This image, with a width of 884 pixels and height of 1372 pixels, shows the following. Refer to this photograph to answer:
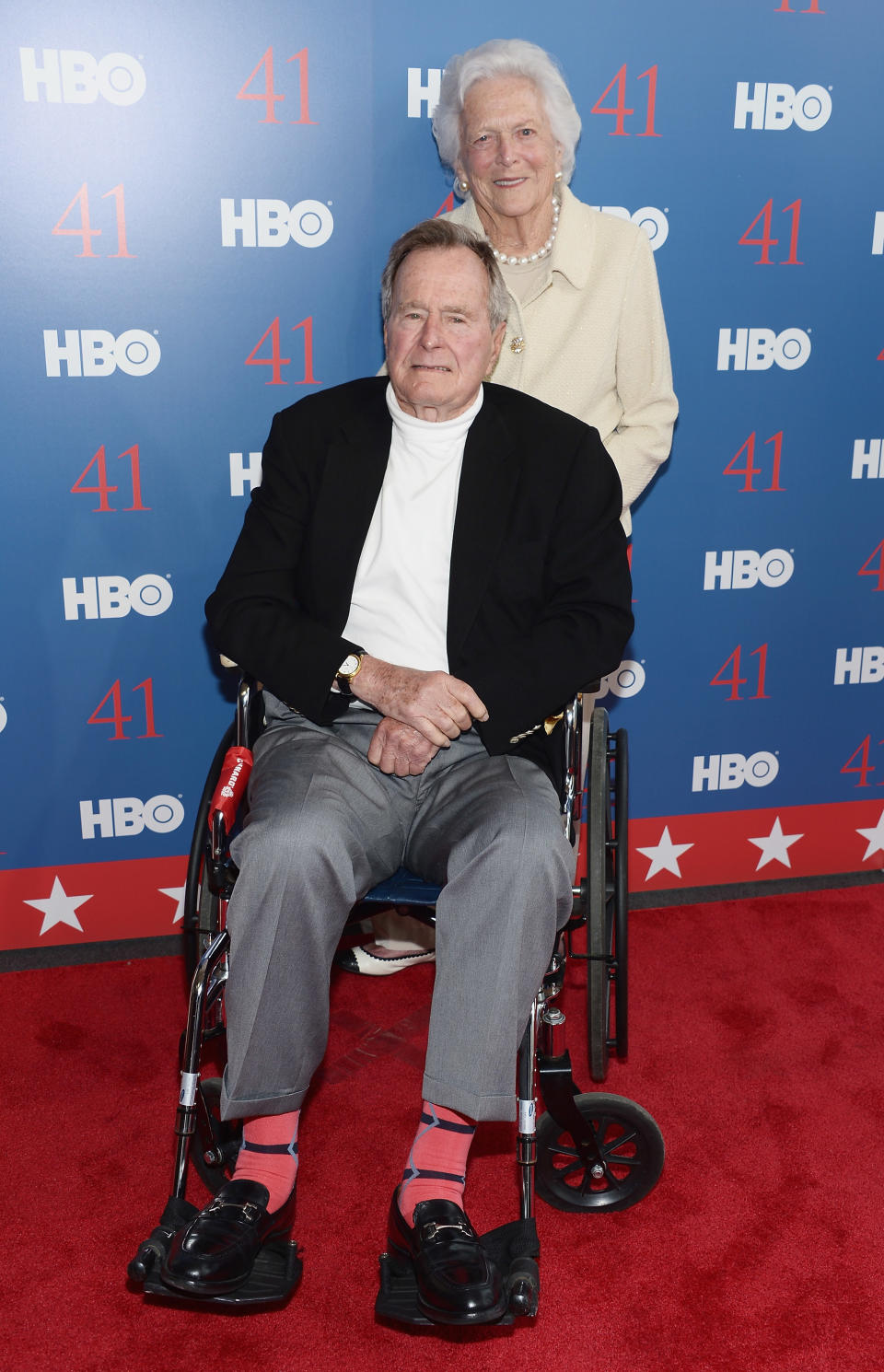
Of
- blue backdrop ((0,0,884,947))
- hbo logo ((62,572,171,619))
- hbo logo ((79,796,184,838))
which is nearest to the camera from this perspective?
blue backdrop ((0,0,884,947))

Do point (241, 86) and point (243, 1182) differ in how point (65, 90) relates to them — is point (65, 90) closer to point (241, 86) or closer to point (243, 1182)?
point (241, 86)

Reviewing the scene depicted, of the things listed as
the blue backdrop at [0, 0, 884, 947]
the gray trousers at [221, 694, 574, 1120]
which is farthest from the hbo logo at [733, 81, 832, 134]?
the gray trousers at [221, 694, 574, 1120]

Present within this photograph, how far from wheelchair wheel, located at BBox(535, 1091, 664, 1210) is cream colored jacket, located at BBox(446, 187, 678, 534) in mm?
1238

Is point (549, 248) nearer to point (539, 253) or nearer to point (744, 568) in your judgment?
point (539, 253)

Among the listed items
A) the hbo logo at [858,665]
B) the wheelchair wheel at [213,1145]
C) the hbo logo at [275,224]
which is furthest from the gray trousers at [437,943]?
the hbo logo at [858,665]

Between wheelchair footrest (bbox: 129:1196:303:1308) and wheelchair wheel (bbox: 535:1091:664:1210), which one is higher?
wheelchair footrest (bbox: 129:1196:303:1308)

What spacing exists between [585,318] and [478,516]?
0.67 meters

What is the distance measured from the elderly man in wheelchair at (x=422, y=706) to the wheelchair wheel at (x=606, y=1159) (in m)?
0.34

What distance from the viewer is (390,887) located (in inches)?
79.8

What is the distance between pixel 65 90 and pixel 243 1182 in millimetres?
2254

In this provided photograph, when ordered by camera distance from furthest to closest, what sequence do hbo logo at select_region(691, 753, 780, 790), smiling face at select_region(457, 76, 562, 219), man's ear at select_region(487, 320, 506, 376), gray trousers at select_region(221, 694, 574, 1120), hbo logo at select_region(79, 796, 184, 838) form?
hbo logo at select_region(691, 753, 780, 790)
hbo logo at select_region(79, 796, 184, 838)
smiling face at select_region(457, 76, 562, 219)
man's ear at select_region(487, 320, 506, 376)
gray trousers at select_region(221, 694, 574, 1120)

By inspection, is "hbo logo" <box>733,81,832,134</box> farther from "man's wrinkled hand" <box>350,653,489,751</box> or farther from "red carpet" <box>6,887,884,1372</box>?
"red carpet" <box>6,887,884,1372</box>

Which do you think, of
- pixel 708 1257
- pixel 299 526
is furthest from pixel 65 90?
pixel 708 1257

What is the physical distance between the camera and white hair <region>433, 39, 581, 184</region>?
2.53m
